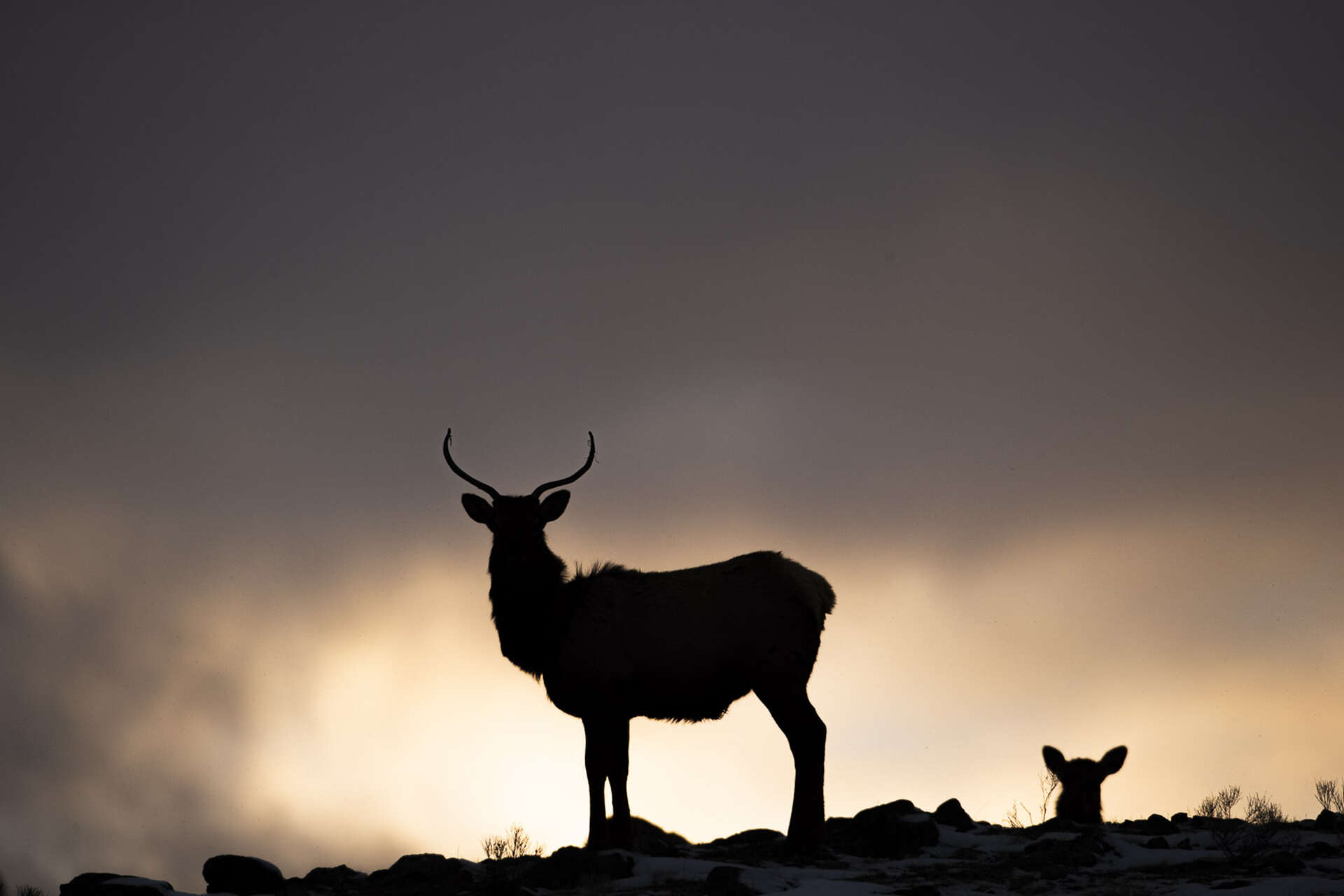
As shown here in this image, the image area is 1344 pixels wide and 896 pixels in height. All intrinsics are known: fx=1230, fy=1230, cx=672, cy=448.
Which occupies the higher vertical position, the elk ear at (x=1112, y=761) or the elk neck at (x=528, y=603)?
the elk neck at (x=528, y=603)

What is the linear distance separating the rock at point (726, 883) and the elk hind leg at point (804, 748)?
2.57 meters

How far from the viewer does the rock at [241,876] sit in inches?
495

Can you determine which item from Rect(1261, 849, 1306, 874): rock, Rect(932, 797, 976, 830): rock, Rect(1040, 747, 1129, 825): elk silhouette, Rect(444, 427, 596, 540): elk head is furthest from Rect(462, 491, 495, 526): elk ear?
Rect(1261, 849, 1306, 874): rock

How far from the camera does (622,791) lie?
1418cm

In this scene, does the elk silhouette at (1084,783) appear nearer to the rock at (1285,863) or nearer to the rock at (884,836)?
the rock at (884,836)

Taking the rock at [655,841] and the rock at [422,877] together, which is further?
the rock at [655,841]

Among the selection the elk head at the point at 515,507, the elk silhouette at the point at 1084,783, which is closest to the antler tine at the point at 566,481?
the elk head at the point at 515,507

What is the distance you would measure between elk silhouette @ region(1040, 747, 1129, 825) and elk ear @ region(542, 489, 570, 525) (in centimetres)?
798

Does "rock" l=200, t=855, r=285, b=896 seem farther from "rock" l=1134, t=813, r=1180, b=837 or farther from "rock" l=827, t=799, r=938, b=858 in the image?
"rock" l=1134, t=813, r=1180, b=837

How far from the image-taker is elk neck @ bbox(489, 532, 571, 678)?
588 inches

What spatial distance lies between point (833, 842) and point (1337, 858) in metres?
5.23

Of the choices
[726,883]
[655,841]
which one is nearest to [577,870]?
[726,883]

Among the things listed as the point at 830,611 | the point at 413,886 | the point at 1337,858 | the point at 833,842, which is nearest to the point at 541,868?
the point at 413,886

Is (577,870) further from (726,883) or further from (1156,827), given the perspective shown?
(1156,827)
